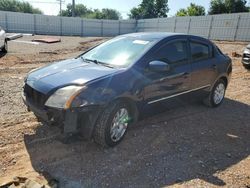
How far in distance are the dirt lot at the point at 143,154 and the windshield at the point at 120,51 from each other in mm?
1252

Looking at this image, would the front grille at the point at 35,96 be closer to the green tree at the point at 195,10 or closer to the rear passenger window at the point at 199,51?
the rear passenger window at the point at 199,51

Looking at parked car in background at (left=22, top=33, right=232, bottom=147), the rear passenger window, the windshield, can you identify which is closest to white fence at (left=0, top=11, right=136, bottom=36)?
the windshield

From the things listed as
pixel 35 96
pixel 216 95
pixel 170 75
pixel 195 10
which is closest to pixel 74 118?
pixel 35 96

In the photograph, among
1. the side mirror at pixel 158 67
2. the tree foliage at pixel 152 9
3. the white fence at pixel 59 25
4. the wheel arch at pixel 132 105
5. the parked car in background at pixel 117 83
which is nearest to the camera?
the parked car in background at pixel 117 83

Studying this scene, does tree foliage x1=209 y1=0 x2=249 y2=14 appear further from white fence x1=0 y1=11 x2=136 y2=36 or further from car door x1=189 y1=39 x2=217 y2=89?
car door x1=189 y1=39 x2=217 y2=89

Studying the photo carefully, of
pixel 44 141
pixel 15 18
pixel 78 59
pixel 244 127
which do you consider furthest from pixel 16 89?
pixel 15 18

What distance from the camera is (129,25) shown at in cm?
3775

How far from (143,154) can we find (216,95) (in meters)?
3.06

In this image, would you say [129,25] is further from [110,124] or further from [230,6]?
[110,124]

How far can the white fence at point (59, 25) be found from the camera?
96.7ft

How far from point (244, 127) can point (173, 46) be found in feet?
7.06

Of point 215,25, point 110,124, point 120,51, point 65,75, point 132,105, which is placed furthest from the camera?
point 215,25

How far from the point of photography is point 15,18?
96.8 ft

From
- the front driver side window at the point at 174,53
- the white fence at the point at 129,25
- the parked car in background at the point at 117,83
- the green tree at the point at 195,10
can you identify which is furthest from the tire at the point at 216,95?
the green tree at the point at 195,10
